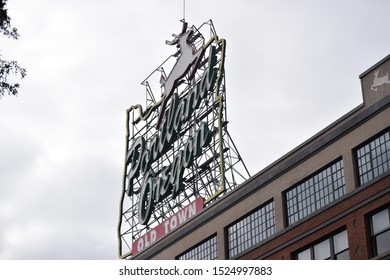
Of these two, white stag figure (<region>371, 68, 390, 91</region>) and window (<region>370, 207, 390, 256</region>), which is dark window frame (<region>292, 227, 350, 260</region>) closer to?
window (<region>370, 207, 390, 256</region>)

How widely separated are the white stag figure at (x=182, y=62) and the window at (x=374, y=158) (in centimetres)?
2970

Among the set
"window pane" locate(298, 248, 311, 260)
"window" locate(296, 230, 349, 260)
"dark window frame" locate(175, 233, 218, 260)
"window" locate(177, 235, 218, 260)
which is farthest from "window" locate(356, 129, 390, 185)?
"window" locate(177, 235, 218, 260)

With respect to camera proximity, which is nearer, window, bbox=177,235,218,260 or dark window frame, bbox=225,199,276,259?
dark window frame, bbox=225,199,276,259

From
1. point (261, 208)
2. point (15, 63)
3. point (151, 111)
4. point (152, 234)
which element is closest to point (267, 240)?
point (261, 208)

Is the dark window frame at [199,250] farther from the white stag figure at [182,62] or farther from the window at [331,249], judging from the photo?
the white stag figure at [182,62]

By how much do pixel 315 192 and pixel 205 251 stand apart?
11.8 m

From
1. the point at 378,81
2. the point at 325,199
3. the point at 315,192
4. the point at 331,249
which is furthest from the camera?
the point at 315,192

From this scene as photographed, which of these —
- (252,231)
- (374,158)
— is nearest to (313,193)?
(374,158)

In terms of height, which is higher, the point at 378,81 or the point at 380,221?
the point at 378,81

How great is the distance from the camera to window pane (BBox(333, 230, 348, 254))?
4697 cm

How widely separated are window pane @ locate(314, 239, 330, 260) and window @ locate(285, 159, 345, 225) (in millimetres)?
1977

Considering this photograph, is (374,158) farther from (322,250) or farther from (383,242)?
(322,250)

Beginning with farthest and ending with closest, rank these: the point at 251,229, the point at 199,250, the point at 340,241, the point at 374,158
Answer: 1. the point at 199,250
2. the point at 251,229
3. the point at 340,241
4. the point at 374,158

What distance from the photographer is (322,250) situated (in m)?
48.5
